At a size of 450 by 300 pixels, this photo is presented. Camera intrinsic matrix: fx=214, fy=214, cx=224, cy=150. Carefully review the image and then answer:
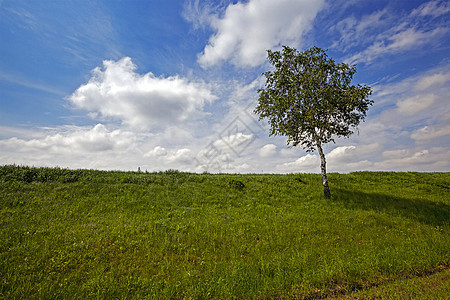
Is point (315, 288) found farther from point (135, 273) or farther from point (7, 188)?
point (7, 188)

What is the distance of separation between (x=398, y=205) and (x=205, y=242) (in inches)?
832

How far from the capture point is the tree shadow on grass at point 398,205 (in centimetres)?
1856

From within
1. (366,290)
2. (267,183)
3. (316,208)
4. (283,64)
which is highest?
(283,64)

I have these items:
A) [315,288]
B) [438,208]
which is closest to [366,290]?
[315,288]

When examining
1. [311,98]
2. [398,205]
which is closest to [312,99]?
[311,98]

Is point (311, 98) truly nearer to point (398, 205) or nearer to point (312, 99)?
point (312, 99)

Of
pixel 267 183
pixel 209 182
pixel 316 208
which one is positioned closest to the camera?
pixel 316 208

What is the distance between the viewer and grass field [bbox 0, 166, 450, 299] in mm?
7617

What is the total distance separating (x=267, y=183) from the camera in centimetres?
2695

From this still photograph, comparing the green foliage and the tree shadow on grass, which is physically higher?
the green foliage

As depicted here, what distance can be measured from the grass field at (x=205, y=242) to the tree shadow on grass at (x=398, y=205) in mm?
154

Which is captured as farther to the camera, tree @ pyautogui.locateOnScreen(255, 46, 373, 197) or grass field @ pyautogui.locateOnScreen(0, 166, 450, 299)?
tree @ pyautogui.locateOnScreen(255, 46, 373, 197)

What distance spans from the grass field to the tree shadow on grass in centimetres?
15

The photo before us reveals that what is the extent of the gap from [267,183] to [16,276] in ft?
75.6
